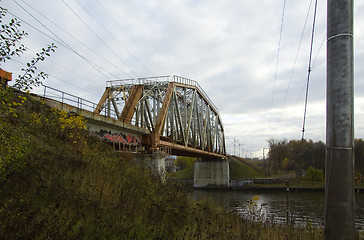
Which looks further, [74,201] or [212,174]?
[212,174]

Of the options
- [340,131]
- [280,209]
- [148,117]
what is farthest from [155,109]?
[340,131]

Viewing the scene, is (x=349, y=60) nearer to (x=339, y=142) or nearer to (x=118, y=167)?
(x=339, y=142)

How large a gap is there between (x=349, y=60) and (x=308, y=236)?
5.35 meters

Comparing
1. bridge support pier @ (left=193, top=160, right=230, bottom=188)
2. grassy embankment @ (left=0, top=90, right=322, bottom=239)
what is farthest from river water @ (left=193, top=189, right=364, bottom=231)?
bridge support pier @ (left=193, top=160, right=230, bottom=188)

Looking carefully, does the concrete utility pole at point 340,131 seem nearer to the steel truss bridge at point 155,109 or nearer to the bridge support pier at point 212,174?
the steel truss bridge at point 155,109

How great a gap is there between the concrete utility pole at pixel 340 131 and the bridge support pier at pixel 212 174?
68.3 metres

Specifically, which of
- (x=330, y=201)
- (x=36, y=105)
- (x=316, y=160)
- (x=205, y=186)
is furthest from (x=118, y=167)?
(x=316, y=160)

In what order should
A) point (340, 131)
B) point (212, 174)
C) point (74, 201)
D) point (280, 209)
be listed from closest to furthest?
point (340, 131), point (74, 201), point (280, 209), point (212, 174)

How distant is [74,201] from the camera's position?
20.7 ft

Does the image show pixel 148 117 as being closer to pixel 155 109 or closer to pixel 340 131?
pixel 155 109

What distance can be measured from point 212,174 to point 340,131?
70.2 metres

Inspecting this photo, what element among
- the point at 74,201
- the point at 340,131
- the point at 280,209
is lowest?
the point at 280,209

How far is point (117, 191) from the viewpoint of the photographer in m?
8.38

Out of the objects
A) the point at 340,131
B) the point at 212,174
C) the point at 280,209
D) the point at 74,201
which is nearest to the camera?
the point at 340,131
